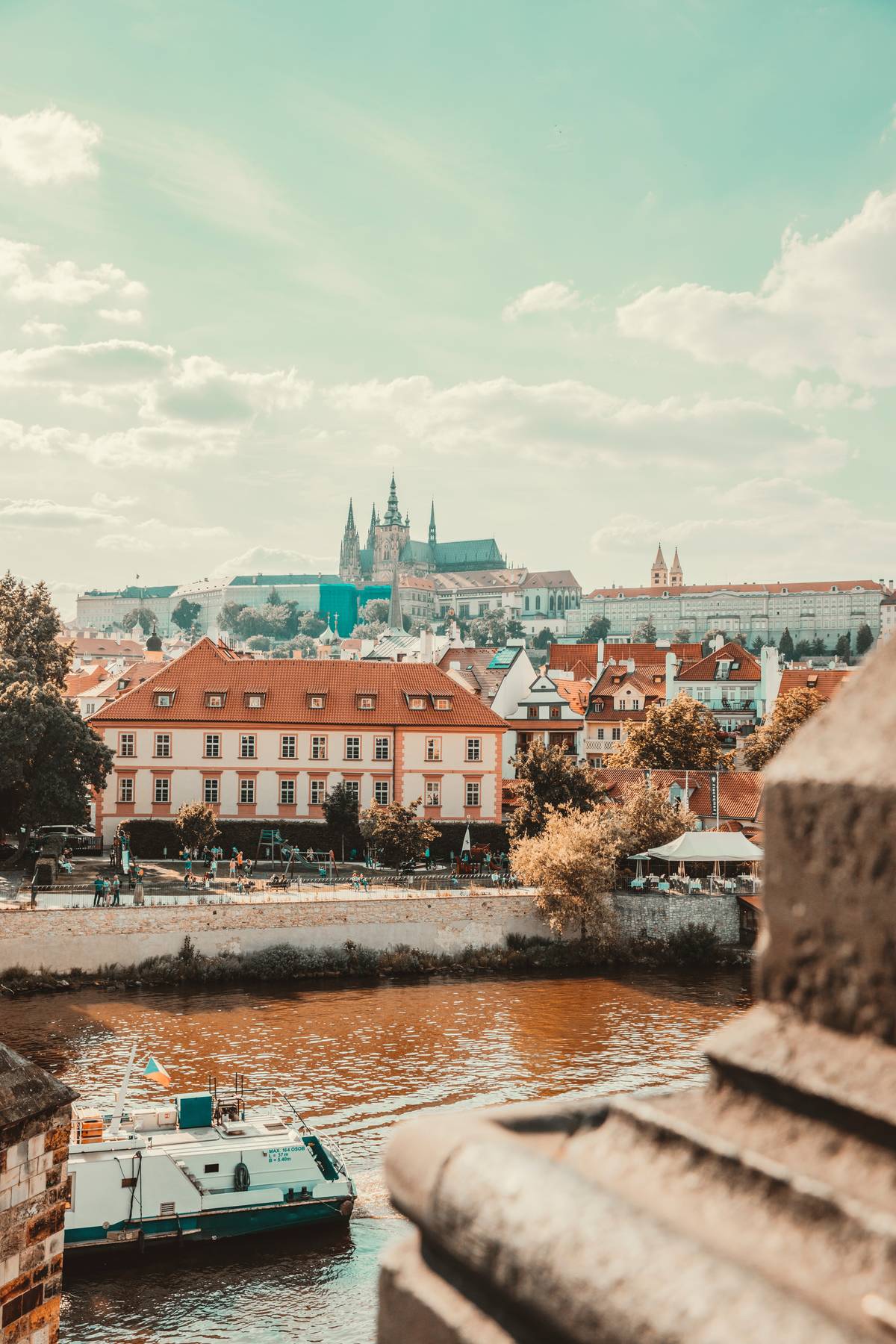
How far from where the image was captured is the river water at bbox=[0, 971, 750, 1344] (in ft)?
50.4

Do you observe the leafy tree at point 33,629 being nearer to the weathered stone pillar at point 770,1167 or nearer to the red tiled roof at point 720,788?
the red tiled roof at point 720,788

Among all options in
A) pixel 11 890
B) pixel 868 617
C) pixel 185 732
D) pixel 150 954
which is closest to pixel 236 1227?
pixel 150 954

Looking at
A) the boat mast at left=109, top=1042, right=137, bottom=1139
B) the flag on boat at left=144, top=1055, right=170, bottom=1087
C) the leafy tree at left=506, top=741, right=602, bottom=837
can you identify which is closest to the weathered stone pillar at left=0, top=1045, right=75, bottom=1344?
the boat mast at left=109, top=1042, right=137, bottom=1139

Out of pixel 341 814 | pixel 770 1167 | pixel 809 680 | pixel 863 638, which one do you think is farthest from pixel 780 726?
pixel 863 638

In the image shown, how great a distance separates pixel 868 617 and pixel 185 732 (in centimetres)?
13167

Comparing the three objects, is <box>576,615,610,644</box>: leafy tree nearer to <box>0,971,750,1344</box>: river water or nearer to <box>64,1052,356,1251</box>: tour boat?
<box>0,971,750,1344</box>: river water

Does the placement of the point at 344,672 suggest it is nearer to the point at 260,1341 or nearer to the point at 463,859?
the point at 463,859

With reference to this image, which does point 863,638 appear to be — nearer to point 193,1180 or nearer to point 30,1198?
point 193,1180

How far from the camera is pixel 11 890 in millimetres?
32688

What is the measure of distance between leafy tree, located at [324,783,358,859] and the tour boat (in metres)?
20.3

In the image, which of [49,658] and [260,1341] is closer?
[260,1341]

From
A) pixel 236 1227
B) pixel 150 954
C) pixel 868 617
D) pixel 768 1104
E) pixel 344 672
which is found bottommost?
pixel 236 1227

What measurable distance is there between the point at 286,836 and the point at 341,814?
198 cm

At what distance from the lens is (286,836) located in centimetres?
3984
